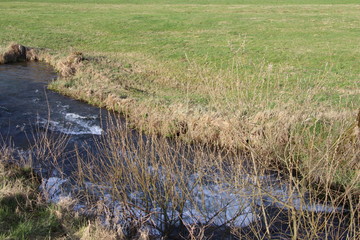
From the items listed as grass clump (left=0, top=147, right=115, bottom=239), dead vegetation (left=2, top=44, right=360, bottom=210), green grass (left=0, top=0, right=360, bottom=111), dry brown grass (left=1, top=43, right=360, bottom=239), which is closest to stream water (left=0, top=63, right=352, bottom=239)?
grass clump (left=0, top=147, right=115, bottom=239)

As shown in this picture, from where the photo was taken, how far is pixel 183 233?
8.14 meters

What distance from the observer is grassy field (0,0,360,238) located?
8422 millimetres

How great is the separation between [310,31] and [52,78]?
71.7 ft

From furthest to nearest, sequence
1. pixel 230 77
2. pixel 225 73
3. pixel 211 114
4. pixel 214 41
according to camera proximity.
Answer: pixel 214 41
pixel 225 73
pixel 211 114
pixel 230 77

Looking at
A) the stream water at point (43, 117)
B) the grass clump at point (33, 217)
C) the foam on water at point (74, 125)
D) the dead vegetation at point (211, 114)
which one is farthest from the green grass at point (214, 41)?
the grass clump at point (33, 217)

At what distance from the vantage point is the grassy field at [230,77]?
8.42 metres

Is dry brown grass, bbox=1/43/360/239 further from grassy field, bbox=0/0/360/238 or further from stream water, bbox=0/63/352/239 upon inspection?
stream water, bbox=0/63/352/239

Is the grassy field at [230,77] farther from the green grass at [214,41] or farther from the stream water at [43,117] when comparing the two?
the stream water at [43,117]

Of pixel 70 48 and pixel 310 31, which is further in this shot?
pixel 310 31

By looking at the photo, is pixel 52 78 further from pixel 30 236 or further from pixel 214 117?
pixel 30 236

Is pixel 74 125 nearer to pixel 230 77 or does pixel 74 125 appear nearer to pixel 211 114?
pixel 211 114

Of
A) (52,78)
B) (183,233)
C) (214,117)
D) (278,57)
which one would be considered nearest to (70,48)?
(52,78)

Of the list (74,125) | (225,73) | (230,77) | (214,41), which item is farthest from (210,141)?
(214,41)

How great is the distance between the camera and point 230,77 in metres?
9.10
